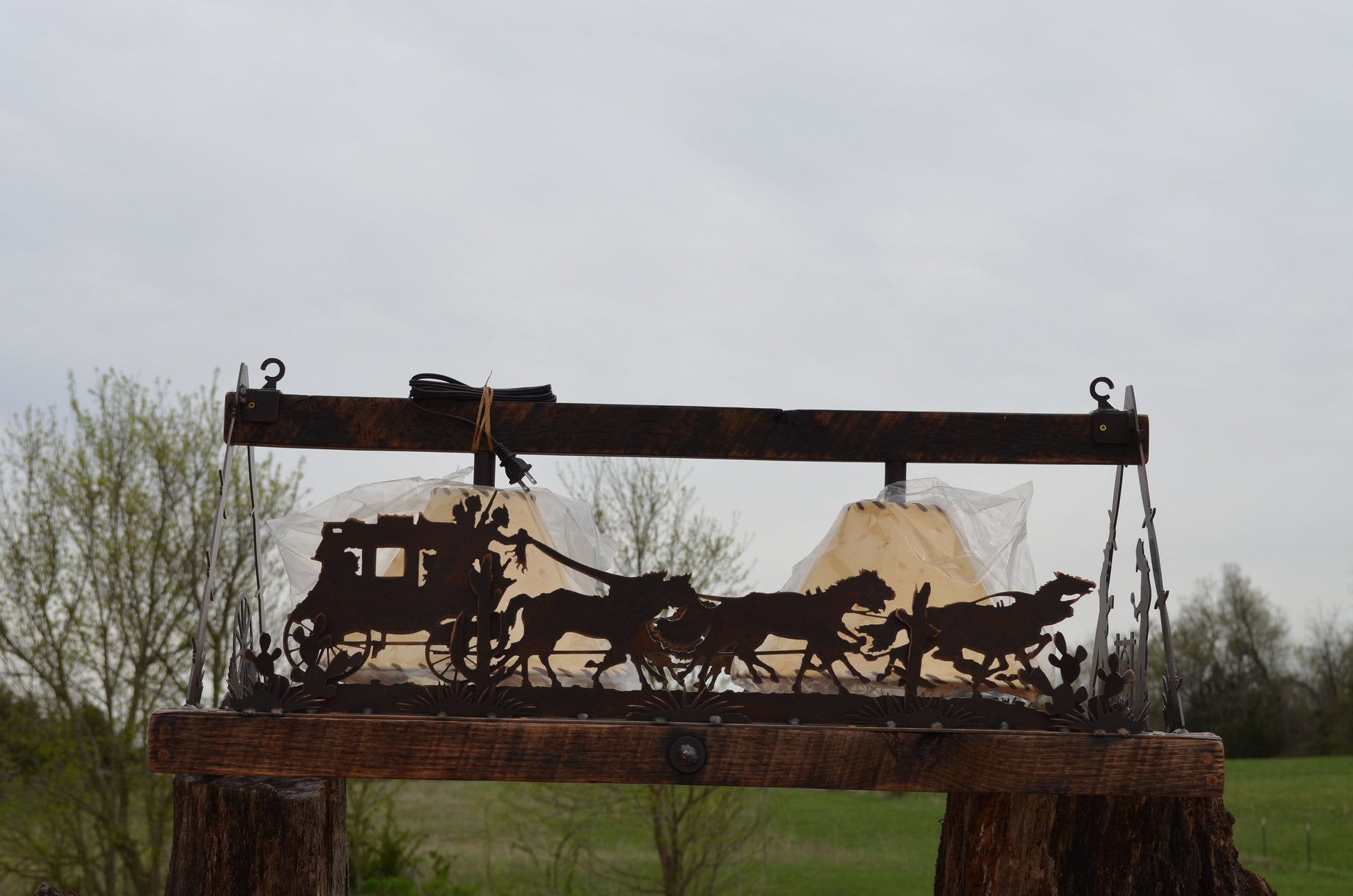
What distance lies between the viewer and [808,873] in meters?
10.0

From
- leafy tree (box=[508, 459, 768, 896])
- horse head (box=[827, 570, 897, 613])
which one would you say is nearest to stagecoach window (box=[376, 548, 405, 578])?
horse head (box=[827, 570, 897, 613])

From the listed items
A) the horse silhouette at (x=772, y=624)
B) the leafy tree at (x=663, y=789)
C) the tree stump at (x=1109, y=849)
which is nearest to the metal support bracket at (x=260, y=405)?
the horse silhouette at (x=772, y=624)

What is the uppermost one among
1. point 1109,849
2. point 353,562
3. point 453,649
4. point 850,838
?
point 353,562

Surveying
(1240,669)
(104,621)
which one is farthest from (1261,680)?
(104,621)

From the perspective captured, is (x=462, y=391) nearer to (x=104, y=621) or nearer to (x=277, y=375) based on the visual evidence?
(x=277, y=375)

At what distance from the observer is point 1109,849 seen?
7.08 ft

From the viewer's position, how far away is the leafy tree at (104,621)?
827 cm

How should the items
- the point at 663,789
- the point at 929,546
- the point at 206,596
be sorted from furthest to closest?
the point at 663,789 < the point at 929,546 < the point at 206,596

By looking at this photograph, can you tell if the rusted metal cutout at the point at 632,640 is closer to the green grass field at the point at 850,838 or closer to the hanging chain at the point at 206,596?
the hanging chain at the point at 206,596

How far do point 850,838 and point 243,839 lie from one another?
10.1m

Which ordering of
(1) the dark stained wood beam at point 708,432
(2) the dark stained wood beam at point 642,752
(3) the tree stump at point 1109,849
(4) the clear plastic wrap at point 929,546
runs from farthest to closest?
(3) the tree stump at point 1109,849 → (1) the dark stained wood beam at point 708,432 → (4) the clear plastic wrap at point 929,546 → (2) the dark stained wood beam at point 642,752

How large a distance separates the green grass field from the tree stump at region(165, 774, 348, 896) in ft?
20.7

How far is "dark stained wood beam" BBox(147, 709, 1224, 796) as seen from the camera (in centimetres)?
160

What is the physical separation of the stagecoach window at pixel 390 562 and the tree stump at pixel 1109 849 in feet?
4.15
